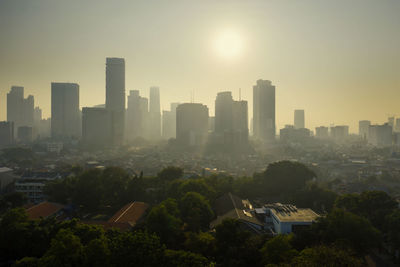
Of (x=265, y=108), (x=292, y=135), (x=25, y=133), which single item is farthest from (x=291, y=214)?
(x=25, y=133)

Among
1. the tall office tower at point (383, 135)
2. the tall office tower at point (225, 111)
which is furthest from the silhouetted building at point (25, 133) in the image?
the tall office tower at point (383, 135)

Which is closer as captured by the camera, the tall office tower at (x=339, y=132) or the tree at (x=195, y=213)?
the tree at (x=195, y=213)

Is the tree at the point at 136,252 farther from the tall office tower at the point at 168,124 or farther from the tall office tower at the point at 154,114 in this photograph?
the tall office tower at the point at 154,114

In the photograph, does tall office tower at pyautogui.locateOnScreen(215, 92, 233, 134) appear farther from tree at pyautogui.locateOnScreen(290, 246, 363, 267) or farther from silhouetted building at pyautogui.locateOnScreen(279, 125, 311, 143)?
tree at pyautogui.locateOnScreen(290, 246, 363, 267)

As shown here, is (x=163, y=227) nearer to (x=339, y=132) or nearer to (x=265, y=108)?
(x=265, y=108)

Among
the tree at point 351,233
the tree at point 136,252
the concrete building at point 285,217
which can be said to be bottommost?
the concrete building at point 285,217

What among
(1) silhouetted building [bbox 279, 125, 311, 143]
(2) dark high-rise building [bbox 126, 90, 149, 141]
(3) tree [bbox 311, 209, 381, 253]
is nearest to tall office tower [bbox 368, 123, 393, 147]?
(1) silhouetted building [bbox 279, 125, 311, 143]
